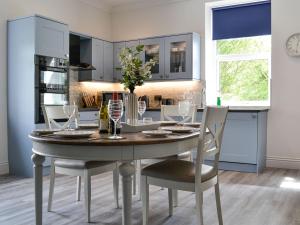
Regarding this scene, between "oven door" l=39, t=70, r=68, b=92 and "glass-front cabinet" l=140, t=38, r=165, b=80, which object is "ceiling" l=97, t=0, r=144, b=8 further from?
"oven door" l=39, t=70, r=68, b=92

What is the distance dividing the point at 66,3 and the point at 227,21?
8.60 feet

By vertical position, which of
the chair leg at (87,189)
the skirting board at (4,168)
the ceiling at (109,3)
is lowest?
the skirting board at (4,168)

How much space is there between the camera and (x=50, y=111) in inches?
113

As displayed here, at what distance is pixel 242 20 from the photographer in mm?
5180

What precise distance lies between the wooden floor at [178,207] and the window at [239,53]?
5.65 ft

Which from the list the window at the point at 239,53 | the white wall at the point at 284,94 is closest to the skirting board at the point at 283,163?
the white wall at the point at 284,94

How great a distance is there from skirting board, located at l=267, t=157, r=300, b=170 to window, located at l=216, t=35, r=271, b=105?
0.90m

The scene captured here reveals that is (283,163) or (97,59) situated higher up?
(97,59)

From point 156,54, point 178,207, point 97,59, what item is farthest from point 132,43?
point 178,207

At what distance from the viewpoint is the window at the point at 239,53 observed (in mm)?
5098

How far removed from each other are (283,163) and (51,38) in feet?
12.1

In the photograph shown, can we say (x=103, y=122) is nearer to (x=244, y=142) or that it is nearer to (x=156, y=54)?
(x=244, y=142)

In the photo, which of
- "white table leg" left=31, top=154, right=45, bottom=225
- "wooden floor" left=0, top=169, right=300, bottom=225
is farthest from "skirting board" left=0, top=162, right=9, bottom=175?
"white table leg" left=31, top=154, right=45, bottom=225

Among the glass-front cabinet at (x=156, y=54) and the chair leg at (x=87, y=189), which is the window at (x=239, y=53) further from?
the chair leg at (x=87, y=189)
